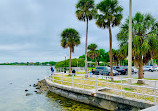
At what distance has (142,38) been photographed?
1562 cm

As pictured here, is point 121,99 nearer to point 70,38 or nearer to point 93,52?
point 70,38

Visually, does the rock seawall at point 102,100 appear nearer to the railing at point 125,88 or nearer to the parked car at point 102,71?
the railing at point 125,88

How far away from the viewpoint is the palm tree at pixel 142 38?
49.1 ft

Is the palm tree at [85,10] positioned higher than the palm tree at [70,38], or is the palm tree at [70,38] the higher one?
the palm tree at [85,10]

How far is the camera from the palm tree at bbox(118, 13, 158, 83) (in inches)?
590

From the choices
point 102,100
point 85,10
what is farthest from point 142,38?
point 85,10

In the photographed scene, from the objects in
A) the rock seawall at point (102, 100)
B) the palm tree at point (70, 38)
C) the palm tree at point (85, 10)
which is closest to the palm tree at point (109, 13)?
the palm tree at point (85, 10)

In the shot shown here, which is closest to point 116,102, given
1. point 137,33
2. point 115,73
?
point 137,33

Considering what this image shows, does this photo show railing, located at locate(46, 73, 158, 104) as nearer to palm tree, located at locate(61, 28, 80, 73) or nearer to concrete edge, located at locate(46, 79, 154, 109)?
concrete edge, located at locate(46, 79, 154, 109)

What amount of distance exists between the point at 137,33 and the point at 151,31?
53.2 inches

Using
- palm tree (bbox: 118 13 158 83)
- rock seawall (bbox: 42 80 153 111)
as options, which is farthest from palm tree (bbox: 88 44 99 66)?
rock seawall (bbox: 42 80 153 111)

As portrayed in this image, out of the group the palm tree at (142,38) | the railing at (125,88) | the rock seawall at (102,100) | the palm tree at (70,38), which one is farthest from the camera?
the palm tree at (70,38)

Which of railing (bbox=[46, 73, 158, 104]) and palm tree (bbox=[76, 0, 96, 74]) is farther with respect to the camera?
palm tree (bbox=[76, 0, 96, 74])

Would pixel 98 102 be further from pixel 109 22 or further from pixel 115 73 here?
pixel 115 73
